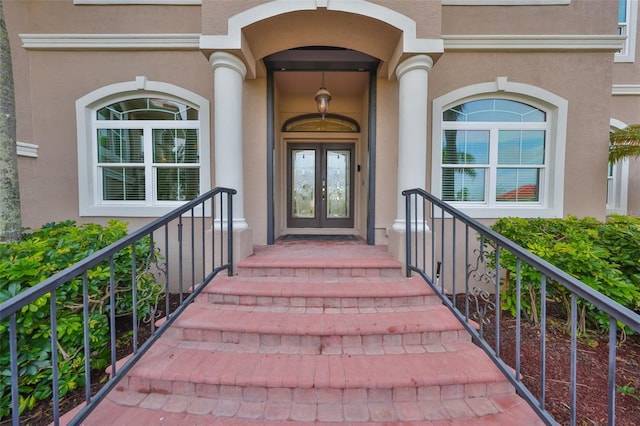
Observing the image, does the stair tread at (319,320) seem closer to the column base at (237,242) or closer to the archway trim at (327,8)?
the column base at (237,242)

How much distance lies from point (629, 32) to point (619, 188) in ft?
10.4

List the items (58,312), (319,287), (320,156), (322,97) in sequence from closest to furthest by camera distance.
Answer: (58,312) → (319,287) → (322,97) → (320,156)

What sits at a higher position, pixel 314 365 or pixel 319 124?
pixel 319 124

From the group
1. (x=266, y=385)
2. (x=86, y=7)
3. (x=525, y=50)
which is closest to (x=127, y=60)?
(x=86, y=7)

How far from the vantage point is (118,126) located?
4184mm

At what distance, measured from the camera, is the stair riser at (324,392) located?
179 cm

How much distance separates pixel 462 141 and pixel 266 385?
412 centimetres

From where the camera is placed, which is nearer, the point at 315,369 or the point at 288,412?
the point at 288,412

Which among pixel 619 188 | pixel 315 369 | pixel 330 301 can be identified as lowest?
pixel 315 369

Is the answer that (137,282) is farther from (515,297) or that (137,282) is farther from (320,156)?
(320,156)

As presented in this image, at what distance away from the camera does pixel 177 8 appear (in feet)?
13.2

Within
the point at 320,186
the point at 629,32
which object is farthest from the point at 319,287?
the point at 629,32

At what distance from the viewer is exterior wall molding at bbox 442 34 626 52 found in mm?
3906

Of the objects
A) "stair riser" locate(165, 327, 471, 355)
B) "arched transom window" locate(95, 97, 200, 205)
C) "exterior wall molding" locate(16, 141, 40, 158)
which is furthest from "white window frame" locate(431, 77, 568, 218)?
"exterior wall molding" locate(16, 141, 40, 158)
